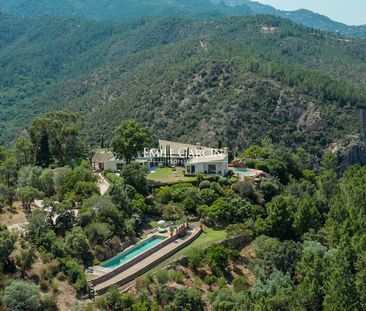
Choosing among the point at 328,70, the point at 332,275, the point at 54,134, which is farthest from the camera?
the point at 328,70

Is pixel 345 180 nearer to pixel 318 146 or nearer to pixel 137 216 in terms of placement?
pixel 137 216

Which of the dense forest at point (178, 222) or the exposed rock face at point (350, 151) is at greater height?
the dense forest at point (178, 222)

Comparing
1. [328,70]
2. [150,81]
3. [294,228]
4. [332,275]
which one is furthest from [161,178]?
[328,70]

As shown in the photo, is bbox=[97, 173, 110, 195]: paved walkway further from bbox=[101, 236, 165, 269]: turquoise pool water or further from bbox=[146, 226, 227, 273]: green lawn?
bbox=[146, 226, 227, 273]: green lawn

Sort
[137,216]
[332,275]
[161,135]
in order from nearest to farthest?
[332,275]
[137,216]
[161,135]

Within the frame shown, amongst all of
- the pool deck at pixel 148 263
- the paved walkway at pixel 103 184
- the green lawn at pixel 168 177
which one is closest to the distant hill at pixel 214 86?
the green lawn at pixel 168 177

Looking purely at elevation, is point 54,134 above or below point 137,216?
above

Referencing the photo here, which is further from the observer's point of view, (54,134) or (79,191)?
(54,134)

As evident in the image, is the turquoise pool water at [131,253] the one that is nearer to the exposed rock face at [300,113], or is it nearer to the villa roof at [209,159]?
the villa roof at [209,159]
